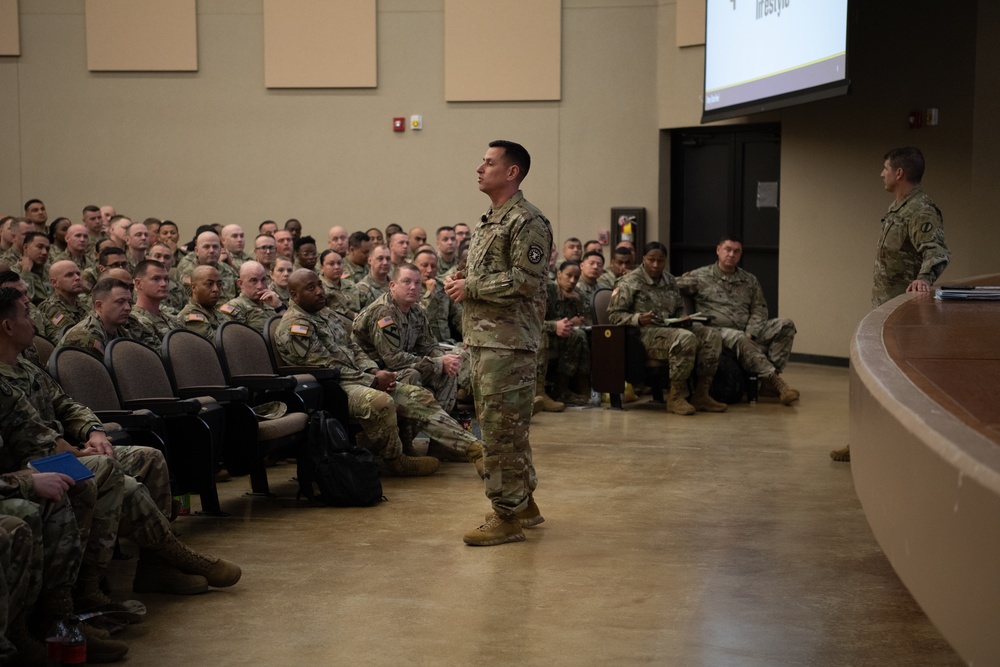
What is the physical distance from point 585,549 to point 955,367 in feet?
8.69

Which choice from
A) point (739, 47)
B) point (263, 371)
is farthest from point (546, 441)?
point (739, 47)

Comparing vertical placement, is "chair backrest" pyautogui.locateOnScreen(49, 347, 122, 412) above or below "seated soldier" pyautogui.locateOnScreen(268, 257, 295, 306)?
below

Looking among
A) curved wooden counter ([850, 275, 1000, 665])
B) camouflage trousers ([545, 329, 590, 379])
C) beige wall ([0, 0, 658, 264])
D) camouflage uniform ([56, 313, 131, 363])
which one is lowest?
camouflage trousers ([545, 329, 590, 379])

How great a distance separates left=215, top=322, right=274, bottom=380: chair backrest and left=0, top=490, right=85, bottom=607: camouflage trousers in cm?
214

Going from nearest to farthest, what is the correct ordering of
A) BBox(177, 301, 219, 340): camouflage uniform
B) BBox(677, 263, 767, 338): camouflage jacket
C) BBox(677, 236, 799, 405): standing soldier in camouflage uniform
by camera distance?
BBox(177, 301, 219, 340): camouflage uniform < BBox(677, 236, 799, 405): standing soldier in camouflage uniform < BBox(677, 263, 767, 338): camouflage jacket

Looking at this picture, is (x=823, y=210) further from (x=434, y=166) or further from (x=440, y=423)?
(x=440, y=423)

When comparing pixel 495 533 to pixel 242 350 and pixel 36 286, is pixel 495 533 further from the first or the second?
pixel 36 286

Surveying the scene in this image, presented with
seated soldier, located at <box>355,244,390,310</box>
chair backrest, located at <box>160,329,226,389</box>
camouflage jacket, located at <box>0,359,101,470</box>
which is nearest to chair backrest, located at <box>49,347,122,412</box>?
camouflage jacket, located at <box>0,359,101,470</box>

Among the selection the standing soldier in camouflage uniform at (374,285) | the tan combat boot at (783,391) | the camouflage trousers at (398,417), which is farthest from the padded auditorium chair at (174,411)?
the tan combat boot at (783,391)

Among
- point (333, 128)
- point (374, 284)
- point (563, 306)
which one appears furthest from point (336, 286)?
point (333, 128)

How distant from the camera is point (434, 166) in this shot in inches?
475

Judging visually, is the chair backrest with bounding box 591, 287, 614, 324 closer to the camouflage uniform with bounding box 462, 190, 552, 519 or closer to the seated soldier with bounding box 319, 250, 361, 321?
the seated soldier with bounding box 319, 250, 361, 321

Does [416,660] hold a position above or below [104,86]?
below

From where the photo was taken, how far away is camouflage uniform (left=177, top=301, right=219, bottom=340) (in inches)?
236
